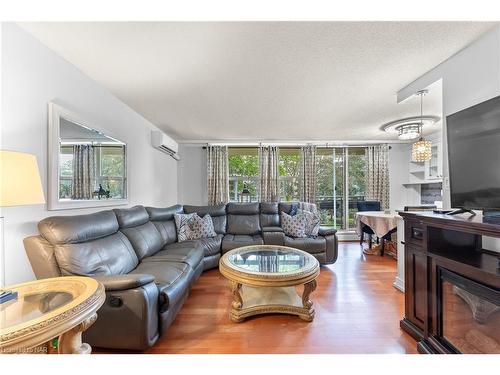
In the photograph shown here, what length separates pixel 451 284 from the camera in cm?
142

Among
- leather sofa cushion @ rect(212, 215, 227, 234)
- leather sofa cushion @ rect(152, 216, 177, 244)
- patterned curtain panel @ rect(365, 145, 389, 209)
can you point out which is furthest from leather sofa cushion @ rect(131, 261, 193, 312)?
patterned curtain panel @ rect(365, 145, 389, 209)

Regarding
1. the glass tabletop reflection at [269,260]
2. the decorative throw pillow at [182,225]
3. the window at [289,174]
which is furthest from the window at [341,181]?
the decorative throw pillow at [182,225]

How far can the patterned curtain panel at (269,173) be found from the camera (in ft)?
16.6

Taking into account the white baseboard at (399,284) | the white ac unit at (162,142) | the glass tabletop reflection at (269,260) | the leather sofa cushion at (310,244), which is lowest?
the white baseboard at (399,284)

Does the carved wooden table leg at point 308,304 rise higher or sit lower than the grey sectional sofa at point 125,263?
lower

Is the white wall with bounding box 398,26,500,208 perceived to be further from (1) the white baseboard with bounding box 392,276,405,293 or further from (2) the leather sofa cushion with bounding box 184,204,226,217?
(2) the leather sofa cushion with bounding box 184,204,226,217

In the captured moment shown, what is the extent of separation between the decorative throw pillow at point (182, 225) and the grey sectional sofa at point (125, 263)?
20 centimetres

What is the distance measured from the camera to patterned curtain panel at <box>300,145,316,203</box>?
16.6 ft

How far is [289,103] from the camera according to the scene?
2936mm

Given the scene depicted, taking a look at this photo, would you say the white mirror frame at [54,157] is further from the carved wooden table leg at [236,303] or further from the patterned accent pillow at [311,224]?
Result: the patterned accent pillow at [311,224]

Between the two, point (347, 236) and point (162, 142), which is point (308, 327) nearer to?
point (162, 142)
